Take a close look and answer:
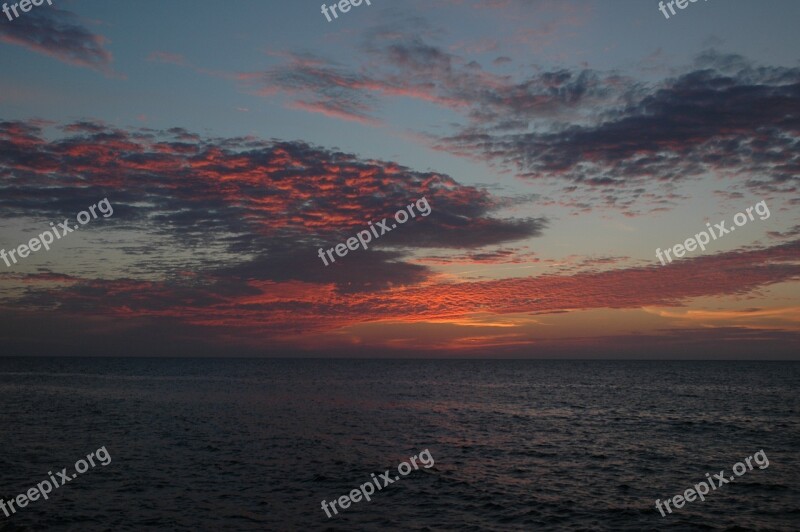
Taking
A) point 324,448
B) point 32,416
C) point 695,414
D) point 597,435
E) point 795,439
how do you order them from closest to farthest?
1. point 324,448
2. point 795,439
3. point 597,435
4. point 32,416
5. point 695,414

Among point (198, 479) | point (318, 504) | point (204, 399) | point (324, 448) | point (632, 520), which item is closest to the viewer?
point (632, 520)

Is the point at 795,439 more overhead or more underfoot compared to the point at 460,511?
more underfoot

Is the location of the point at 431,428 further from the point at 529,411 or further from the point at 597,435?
the point at 529,411

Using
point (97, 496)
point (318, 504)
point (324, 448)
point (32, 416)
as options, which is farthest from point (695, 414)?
point (32, 416)

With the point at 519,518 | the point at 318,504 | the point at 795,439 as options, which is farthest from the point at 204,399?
the point at 795,439

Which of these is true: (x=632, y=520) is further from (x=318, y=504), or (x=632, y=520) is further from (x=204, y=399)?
(x=204, y=399)

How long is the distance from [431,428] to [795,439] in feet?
93.1

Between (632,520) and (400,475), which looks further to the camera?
(400,475)

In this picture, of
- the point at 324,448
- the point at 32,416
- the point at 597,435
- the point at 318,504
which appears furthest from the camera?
the point at 32,416

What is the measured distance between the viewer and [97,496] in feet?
87.4

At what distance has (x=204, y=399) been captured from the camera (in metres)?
74.9

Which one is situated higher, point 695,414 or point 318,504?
point 318,504

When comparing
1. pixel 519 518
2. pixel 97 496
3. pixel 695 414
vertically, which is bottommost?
pixel 695 414

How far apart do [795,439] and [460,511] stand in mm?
33353
